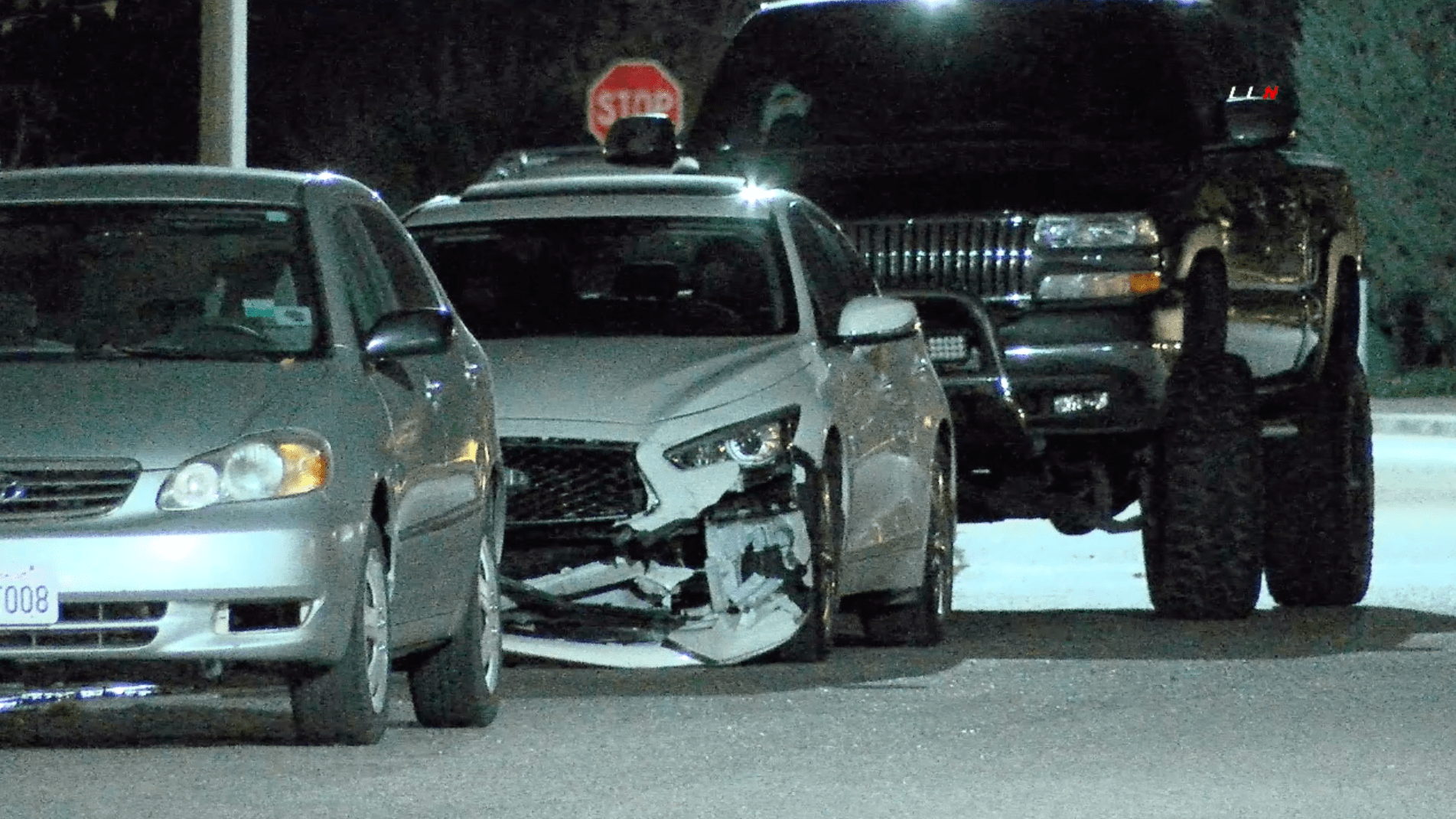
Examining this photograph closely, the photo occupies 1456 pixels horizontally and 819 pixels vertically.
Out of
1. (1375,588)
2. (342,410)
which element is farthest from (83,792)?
(1375,588)

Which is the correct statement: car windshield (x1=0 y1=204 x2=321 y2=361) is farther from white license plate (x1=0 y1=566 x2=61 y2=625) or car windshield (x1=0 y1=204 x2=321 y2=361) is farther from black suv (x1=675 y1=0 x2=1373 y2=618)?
black suv (x1=675 y1=0 x2=1373 y2=618)

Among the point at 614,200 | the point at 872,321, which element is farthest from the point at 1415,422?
the point at 872,321

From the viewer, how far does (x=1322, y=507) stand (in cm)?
1645

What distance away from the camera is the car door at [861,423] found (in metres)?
13.4

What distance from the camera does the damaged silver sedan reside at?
12562mm

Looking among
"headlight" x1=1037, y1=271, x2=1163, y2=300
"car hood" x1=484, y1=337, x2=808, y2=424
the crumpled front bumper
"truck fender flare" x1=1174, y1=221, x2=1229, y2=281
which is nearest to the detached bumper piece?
the crumpled front bumper

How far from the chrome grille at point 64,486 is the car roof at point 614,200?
4.16 meters

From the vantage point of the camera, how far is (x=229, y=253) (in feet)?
39.3

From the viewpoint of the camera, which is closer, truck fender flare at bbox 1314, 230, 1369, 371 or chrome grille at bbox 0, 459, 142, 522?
chrome grille at bbox 0, 459, 142, 522

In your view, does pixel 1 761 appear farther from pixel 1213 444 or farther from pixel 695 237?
pixel 1213 444

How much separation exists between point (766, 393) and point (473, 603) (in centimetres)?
186

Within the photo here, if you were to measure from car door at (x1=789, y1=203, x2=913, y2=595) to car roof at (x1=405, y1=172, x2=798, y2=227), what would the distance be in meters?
0.20

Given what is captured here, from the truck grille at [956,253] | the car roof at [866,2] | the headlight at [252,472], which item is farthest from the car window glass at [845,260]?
the headlight at [252,472]

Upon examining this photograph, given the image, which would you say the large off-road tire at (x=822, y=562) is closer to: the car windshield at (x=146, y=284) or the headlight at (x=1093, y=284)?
the headlight at (x=1093, y=284)
